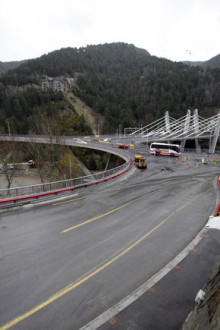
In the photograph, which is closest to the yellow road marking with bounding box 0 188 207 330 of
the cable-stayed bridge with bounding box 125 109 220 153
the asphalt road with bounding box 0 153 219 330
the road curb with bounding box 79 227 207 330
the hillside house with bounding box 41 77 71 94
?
the asphalt road with bounding box 0 153 219 330

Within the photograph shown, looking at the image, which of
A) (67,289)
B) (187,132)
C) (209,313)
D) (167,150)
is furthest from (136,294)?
(187,132)

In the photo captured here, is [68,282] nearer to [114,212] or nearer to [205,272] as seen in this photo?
[205,272]

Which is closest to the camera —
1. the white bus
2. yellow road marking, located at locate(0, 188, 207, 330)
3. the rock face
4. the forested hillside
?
the rock face

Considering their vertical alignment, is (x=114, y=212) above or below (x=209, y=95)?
below

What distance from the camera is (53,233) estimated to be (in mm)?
10531

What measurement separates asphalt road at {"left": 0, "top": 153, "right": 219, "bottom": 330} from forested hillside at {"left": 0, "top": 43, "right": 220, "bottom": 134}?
295ft

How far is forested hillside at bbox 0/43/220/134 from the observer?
369ft

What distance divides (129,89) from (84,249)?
514 feet

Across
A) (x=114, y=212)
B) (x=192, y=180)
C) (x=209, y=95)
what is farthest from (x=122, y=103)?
(x=114, y=212)

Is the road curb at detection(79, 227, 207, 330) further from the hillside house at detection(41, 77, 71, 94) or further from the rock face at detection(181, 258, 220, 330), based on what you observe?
the hillside house at detection(41, 77, 71, 94)

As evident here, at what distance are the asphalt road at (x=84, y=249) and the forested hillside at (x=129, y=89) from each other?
90005 millimetres

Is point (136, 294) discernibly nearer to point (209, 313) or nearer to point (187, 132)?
point (209, 313)

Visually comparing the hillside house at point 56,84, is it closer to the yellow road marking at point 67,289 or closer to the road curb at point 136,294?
the yellow road marking at point 67,289

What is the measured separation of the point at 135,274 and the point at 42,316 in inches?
146
